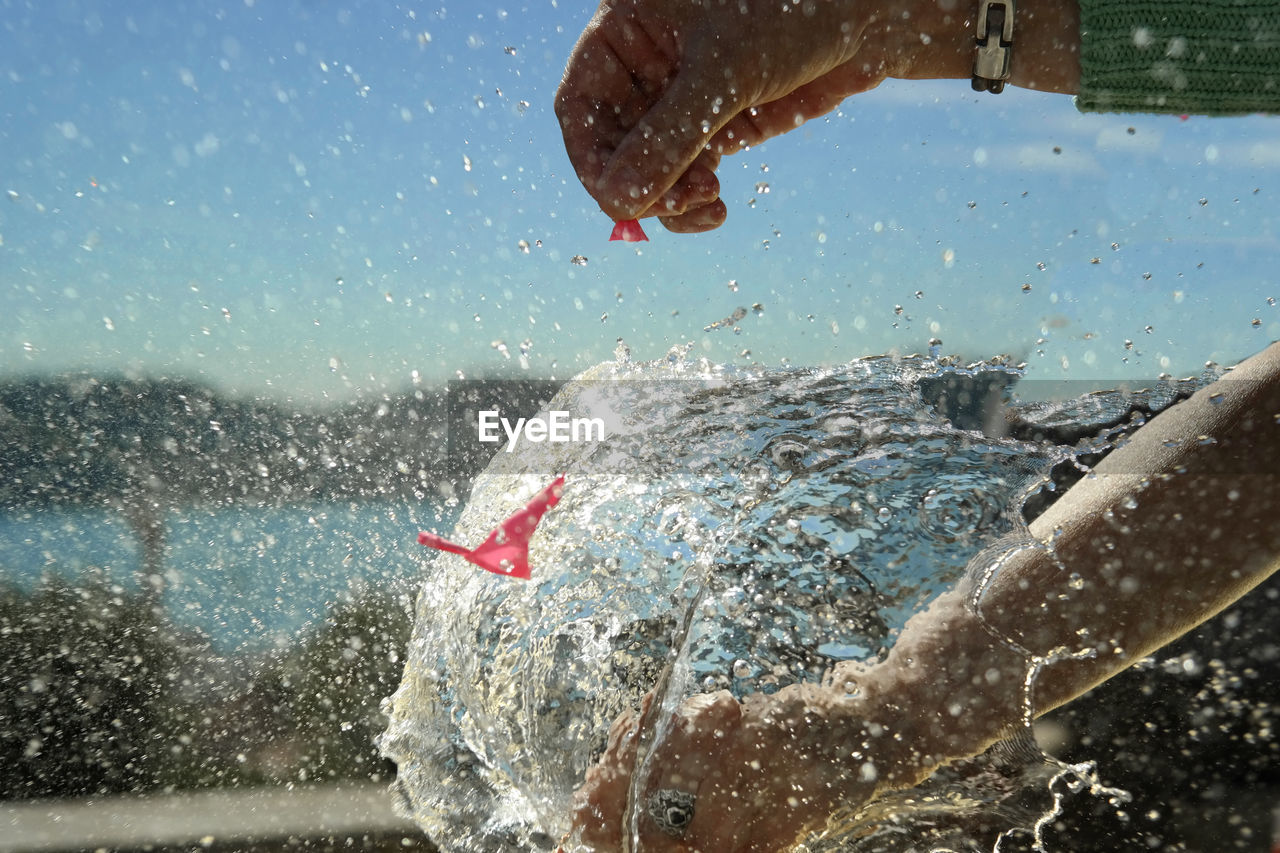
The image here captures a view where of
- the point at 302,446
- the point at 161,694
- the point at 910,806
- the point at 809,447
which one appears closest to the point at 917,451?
the point at 809,447

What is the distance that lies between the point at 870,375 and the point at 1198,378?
1.49ft

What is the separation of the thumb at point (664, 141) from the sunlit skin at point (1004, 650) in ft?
1.73

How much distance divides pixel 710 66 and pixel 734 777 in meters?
Answer: 0.71

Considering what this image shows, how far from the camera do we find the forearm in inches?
31.2

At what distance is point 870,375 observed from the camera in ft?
4.37

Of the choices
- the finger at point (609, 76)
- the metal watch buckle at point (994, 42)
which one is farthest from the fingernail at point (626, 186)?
the metal watch buckle at point (994, 42)

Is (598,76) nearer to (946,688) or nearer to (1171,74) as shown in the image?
(1171,74)

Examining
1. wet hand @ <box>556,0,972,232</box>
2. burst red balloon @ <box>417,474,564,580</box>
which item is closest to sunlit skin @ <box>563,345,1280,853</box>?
burst red balloon @ <box>417,474,564,580</box>

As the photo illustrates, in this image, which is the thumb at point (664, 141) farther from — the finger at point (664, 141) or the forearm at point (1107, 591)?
the forearm at point (1107, 591)

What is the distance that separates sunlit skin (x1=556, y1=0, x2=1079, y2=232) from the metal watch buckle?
1cm

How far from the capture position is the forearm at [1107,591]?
79 centimetres

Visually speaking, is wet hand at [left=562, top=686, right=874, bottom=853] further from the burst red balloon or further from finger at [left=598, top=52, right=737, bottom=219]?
finger at [left=598, top=52, right=737, bottom=219]

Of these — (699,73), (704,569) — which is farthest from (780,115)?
(704,569)

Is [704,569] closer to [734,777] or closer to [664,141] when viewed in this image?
[734,777]
